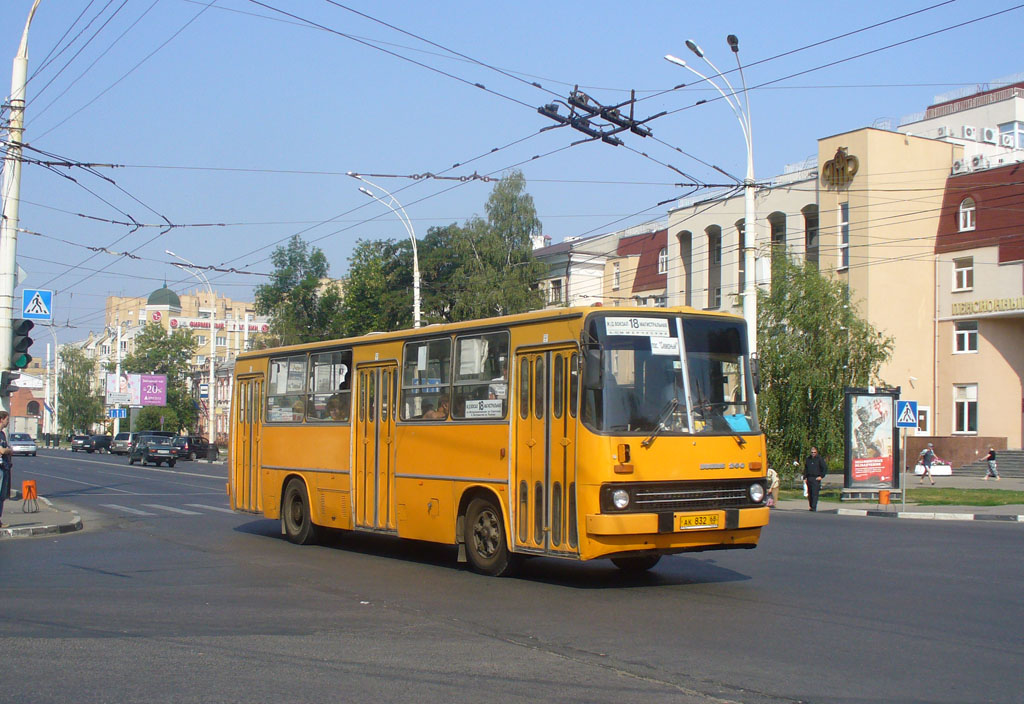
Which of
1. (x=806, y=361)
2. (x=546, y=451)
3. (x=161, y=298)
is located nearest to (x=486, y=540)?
(x=546, y=451)

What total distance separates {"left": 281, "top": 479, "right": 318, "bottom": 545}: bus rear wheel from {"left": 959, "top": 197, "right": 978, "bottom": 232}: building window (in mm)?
40192

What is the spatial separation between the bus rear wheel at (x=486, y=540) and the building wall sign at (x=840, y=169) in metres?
39.7

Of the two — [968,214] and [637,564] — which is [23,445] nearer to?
[968,214]

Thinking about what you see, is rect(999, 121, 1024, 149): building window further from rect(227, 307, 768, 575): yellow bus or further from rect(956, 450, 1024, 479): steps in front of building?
rect(227, 307, 768, 575): yellow bus

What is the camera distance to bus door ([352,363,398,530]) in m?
14.1

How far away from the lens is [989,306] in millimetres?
47594

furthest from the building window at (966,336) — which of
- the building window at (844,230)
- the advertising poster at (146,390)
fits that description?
the advertising poster at (146,390)

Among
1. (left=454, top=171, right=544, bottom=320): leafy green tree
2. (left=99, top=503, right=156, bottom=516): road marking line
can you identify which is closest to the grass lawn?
(left=99, top=503, right=156, bottom=516): road marking line

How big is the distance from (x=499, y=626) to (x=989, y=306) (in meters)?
44.3

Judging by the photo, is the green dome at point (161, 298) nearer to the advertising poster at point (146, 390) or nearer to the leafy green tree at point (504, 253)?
the advertising poster at point (146, 390)

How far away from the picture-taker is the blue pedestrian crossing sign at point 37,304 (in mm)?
22031

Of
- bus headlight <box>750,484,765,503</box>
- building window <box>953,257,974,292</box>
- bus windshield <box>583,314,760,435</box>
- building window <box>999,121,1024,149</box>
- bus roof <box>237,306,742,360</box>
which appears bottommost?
bus headlight <box>750,484,765,503</box>

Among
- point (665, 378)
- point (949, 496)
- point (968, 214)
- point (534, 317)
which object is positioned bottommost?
point (949, 496)

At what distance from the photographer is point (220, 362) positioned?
107 m
